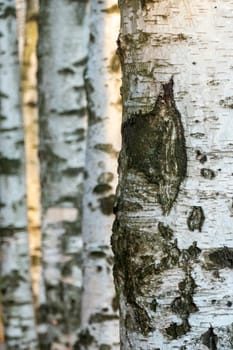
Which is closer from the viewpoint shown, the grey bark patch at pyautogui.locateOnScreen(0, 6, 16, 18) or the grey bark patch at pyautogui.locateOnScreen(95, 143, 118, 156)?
the grey bark patch at pyautogui.locateOnScreen(95, 143, 118, 156)

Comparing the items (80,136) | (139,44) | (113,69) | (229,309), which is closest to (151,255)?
(229,309)

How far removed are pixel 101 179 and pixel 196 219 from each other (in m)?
2.39

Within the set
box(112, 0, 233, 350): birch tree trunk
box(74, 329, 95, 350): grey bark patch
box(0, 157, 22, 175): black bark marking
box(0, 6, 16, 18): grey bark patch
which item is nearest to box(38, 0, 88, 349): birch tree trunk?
box(0, 157, 22, 175): black bark marking

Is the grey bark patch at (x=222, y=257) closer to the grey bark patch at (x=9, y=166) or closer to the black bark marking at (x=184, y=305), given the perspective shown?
the black bark marking at (x=184, y=305)

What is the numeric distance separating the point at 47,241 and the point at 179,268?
3961 millimetres

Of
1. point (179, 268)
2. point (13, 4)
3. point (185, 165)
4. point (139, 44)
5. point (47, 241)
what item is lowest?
point (47, 241)

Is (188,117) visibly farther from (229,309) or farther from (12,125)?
(12,125)

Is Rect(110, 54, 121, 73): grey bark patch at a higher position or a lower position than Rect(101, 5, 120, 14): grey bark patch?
lower

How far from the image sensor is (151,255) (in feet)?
6.82

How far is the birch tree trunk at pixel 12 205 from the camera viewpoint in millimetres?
6008

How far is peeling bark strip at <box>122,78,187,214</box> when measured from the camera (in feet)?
6.65

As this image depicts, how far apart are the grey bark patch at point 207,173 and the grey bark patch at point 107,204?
2.37 meters

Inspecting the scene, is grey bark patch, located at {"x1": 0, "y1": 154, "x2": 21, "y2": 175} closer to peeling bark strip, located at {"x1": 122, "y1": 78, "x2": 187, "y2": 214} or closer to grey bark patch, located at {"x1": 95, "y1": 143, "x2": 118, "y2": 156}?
grey bark patch, located at {"x1": 95, "y1": 143, "x2": 118, "y2": 156}

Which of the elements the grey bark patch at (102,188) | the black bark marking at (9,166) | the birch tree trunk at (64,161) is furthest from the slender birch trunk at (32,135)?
the grey bark patch at (102,188)
